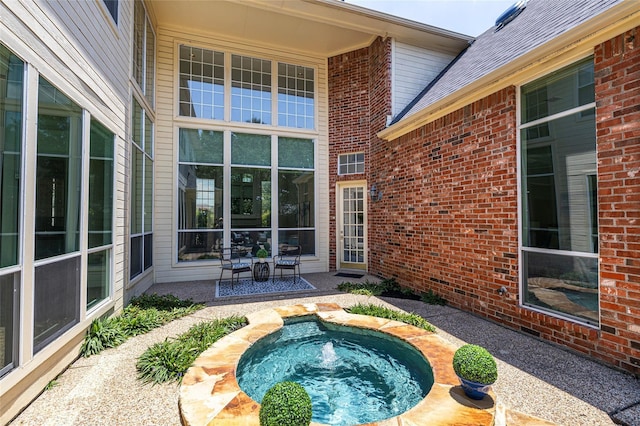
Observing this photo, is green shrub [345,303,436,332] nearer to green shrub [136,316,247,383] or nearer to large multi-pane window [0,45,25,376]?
green shrub [136,316,247,383]

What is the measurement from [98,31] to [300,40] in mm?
4948

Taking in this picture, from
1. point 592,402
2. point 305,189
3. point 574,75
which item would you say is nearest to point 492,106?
point 574,75

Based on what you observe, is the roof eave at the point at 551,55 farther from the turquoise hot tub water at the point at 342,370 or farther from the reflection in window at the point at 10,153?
the reflection in window at the point at 10,153

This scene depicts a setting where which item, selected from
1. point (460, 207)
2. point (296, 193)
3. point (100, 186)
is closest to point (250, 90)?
point (296, 193)

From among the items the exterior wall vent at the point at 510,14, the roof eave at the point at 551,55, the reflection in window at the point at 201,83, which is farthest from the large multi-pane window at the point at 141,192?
the exterior wall vent at the point at 510,14

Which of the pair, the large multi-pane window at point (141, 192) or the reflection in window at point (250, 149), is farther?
the reflection in window at point (250, 149)

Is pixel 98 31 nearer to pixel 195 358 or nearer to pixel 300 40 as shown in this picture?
pixel 195 358

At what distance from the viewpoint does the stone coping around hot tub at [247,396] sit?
6.60 feet

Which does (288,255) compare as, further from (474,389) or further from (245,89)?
(474,389)

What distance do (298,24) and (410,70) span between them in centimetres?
296

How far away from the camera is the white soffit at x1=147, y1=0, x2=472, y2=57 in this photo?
6.26 metres

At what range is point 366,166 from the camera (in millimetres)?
7777

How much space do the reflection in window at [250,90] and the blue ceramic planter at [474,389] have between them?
714cm

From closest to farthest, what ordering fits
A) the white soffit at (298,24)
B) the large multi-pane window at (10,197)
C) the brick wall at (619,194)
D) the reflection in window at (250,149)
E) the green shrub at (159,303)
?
1. the large multi-pane window at (10,197)
2. the brick wall at (619,194)
3. the green shrub at (159,303)
4. the white soffit at (298,24)
5. the reflection in window at (250,149)
